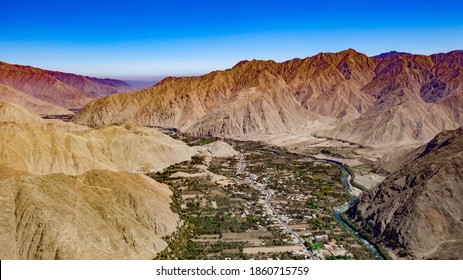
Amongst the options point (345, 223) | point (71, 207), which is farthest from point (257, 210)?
point (71, 207)

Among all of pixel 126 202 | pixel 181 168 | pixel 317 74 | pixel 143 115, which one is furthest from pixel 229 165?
pixel 317 74

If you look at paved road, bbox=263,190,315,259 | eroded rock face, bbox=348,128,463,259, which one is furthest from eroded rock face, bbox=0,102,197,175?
eroded rock face, bbox=348,128,463,259

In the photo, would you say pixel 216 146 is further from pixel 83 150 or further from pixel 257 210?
pixel 257 210

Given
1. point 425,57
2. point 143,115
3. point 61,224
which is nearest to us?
point 61,224

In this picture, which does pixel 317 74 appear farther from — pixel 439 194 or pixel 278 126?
pixel 439 194

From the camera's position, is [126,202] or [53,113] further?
[53,113]

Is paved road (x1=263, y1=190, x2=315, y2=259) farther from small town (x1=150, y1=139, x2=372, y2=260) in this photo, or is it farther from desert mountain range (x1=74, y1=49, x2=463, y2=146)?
desert mountain range (x1=74, y1=49, x2=463, y2=146)
